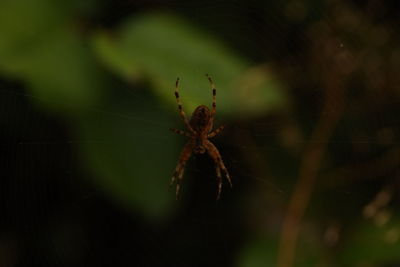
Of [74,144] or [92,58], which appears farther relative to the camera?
[74,144]

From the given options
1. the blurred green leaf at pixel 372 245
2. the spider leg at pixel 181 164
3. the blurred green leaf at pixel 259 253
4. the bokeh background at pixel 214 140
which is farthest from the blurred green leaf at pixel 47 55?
the blurred green leaf at pixel 372 245

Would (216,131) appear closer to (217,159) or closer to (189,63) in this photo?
(217,159)

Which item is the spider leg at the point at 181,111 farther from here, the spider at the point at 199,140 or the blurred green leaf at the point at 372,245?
the blurred green leaf at the point at 372,245

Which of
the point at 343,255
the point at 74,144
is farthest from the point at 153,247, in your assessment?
the point at 343,255

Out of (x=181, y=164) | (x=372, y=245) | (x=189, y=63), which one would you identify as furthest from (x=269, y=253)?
(x=189, y=63)

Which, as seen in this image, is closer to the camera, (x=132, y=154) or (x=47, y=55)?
(x=47, y=55)

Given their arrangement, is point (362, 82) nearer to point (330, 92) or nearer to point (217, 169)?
point (330, 92)

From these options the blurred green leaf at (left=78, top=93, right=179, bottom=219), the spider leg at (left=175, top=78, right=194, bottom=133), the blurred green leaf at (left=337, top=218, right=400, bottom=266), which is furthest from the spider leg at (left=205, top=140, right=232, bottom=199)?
the blurred green leaf at (left=337, top=218, right=400, bottom=266)
